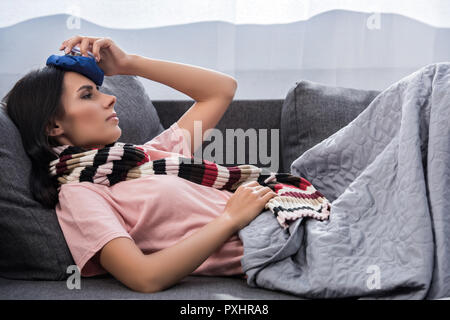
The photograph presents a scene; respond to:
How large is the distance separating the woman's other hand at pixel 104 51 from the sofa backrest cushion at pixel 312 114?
0.58 m

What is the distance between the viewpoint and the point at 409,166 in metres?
0.87

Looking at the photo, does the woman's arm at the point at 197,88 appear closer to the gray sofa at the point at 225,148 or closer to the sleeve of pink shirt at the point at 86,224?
the gray sofa at the point at 225,148

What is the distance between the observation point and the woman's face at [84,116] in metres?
1.07

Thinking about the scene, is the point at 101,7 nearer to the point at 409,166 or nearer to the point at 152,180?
the point at 152,180

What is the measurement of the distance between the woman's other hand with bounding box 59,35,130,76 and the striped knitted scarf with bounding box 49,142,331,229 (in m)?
0.25

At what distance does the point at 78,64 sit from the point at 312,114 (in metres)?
0.77

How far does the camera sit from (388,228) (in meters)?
0.87

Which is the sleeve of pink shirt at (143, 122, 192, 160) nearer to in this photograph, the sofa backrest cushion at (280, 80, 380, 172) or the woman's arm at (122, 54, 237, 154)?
the woman's arm at (122, 54, 237, 154)

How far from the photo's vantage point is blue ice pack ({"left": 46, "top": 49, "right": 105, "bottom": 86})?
1.07m

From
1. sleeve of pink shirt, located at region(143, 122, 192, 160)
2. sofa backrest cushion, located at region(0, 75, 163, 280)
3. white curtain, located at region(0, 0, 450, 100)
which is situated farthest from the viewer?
white curtain, located at region(0, 0, 450, 100)

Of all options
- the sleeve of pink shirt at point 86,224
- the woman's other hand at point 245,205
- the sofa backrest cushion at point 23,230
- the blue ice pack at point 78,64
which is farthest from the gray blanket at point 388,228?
the blue ice pack at point 78,64

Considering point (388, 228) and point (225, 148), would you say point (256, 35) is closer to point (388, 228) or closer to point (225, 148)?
point (225, 148)

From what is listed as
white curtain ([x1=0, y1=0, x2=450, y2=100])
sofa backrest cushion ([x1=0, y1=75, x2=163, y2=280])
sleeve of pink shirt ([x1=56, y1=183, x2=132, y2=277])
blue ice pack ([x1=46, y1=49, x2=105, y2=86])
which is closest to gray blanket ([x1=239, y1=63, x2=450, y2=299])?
sleeve of pink shirt ([x1=56, y1=183, x2=132, y2=277])
